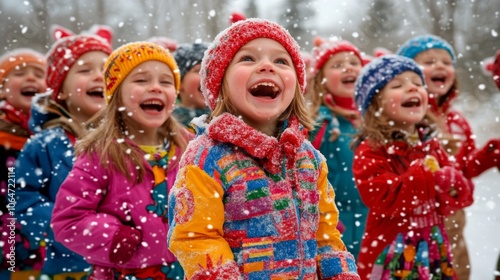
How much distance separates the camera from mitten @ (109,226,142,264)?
3.39 meters

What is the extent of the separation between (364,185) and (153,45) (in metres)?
1.64

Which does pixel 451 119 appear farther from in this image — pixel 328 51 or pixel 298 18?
pixel 298 18

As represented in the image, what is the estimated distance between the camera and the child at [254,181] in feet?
7.77

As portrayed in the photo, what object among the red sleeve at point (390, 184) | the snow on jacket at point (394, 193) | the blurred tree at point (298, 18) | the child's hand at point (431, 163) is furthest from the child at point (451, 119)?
the blurred tree at point (298, 18)

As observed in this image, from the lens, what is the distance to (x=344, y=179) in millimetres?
5879

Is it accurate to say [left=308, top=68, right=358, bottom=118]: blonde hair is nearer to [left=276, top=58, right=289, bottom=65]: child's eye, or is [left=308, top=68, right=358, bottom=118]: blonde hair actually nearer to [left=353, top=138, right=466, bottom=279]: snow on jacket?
[left=353, top=138, right=466, bottom=279]: snow on jacket

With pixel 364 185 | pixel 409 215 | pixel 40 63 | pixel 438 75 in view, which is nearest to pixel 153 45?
pixel 364 185

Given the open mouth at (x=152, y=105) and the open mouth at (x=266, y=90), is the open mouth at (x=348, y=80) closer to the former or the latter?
the open mouth at (x=152, y=105)

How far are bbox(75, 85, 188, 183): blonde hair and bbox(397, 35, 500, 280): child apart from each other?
2.42 meters

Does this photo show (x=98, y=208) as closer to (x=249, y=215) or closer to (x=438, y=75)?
(x=249, y=215)

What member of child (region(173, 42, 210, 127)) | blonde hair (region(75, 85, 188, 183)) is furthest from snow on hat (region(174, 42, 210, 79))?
blonde hair (region(75, 85, 188, 183))

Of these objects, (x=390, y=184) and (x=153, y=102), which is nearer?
(x=153, y=102)

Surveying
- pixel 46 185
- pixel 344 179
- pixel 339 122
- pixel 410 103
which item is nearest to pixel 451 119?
pixel 339 122

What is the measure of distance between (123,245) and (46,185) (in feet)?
4.27
